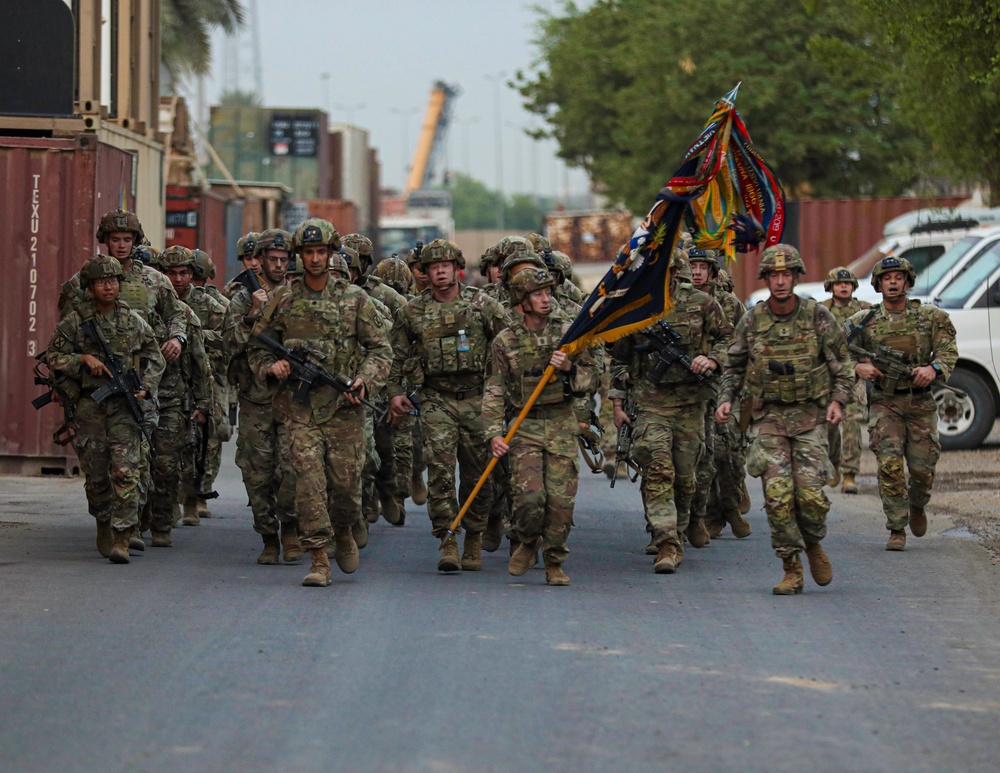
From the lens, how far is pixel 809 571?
10.4 meters

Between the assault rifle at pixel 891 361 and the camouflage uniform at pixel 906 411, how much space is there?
0.03 metres

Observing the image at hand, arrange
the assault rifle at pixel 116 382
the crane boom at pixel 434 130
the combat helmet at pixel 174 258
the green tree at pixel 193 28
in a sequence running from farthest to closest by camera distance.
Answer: the crane boom at pixel 434 130 → the green tree at pixel 193 28 → the combat helmet at pixel 174 258 → the assault rifle at pixel 116 382

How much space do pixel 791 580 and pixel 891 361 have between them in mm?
2646

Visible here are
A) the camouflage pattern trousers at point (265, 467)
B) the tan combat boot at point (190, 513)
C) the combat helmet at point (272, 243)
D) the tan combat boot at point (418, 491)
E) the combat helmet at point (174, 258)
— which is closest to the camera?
the camouflage pattern trousers at point (265, 467)

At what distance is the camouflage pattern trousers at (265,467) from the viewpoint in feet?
34.2

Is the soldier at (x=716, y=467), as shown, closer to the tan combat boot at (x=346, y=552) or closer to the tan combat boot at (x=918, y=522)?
the tan combat boot at (x=918, y=522)

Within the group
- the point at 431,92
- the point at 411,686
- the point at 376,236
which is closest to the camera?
the point at 411,686

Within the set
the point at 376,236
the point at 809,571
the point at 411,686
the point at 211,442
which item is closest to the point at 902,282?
the point at 809,571

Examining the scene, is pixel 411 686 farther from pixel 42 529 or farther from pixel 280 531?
pixel 42 529

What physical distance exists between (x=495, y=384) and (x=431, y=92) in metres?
122

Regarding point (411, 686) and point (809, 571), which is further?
point (809, 571)

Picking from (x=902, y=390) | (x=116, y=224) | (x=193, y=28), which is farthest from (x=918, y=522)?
(x=193, y=28)

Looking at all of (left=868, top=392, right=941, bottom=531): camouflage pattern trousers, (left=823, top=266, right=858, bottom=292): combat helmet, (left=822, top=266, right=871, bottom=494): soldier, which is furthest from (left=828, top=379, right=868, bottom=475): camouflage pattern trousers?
(left=868, top=392, right=941, bottom=531): camouflage pattern trousers

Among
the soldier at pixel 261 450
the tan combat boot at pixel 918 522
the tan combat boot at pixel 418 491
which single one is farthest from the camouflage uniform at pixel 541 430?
the tan combat boot at pixel 418 491
